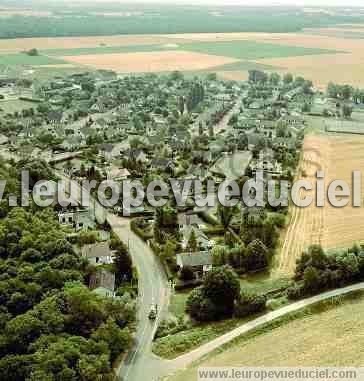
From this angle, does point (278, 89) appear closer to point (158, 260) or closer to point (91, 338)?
point (158, 260)

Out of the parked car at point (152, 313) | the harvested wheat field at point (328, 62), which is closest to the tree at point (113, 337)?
the parked car at point (152, 313)

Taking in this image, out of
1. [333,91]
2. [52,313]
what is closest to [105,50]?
[333,91]

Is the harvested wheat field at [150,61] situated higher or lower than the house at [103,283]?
higher

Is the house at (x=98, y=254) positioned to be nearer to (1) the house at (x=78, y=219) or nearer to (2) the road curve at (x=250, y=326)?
(1) the house at (x=78, y=219)

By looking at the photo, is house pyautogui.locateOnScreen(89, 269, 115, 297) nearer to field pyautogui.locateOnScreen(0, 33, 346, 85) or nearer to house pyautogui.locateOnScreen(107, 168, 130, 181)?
house pyautogui.locateOnScreen(107, 168, 130, 181)

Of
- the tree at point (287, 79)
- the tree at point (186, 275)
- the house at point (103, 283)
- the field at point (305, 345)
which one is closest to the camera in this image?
the field at point (305, 345)

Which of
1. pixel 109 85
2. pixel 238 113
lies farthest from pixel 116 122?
pixel 109 85

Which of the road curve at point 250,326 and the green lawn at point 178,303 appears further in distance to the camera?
the green lawn at point 178,303
